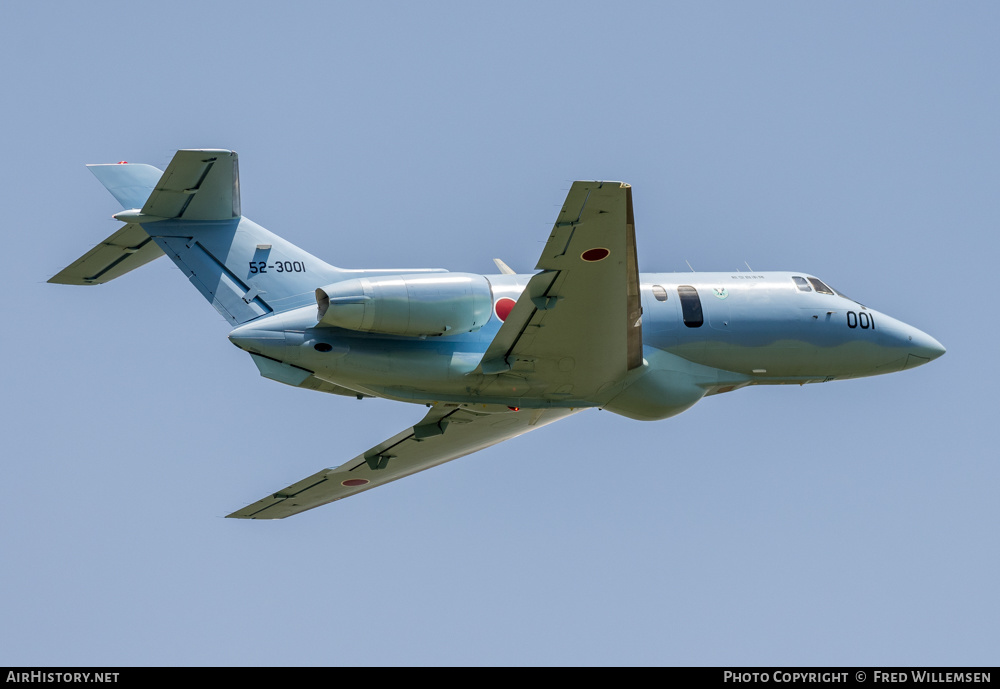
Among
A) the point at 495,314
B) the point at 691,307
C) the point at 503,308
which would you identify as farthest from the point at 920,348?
the point at 495,314

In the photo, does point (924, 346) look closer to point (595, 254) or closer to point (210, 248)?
point (595, 254)

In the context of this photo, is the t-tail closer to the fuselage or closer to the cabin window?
the fuselage

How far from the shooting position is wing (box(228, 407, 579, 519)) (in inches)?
1233

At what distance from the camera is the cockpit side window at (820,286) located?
101 ft

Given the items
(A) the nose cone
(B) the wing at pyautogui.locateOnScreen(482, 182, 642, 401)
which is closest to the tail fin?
(B) the wing at pyautogui.locateOnScreen(482, 182, 642, 401)

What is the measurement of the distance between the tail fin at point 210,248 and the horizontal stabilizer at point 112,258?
0.02m

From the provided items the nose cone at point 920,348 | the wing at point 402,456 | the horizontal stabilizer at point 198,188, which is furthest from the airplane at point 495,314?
the nose cone at point 920,348

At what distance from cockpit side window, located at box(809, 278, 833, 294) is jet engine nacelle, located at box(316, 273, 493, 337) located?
25.4ft

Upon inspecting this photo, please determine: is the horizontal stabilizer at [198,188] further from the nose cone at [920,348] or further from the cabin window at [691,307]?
the nose cone at [920,348]

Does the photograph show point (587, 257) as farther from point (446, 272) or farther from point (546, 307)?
point (446, 272)

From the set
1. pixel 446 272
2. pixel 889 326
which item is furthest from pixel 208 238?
pixel 889 326

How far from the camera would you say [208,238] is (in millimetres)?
27297
